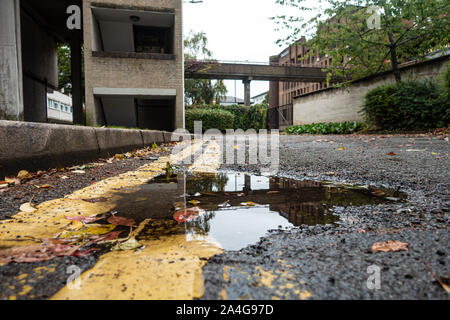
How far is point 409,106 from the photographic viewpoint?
8.19m

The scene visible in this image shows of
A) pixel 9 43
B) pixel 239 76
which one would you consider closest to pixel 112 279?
pixel 9 43

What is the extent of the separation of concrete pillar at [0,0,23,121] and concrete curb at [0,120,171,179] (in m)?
3.81

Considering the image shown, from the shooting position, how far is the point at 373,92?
9.45 metres

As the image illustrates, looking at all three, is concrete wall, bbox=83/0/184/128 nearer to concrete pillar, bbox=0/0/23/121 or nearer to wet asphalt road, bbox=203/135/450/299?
concrete pillar, bbox=0/0/23/121

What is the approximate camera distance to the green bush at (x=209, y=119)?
15427mm

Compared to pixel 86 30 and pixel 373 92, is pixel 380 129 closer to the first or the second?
pixel 373 92

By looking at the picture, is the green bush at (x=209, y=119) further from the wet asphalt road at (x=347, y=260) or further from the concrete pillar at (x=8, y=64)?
the wet asphalt road at (x=347, y=260)

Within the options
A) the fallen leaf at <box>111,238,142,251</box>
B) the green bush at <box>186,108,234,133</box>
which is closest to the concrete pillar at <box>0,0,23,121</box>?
the fallen leaf at <box>111,238,142,251</box>

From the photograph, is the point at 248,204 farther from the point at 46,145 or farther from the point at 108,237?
the point at 46,145

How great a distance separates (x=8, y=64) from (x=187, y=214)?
679 cm

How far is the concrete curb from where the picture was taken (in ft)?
6.30

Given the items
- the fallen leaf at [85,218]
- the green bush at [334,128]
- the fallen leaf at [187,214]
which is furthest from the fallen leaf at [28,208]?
the green bush at [334,128]

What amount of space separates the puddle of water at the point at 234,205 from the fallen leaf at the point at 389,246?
1.04ft

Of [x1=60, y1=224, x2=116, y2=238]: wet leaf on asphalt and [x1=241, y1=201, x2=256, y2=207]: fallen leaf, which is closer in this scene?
[x1=60, y1=224, x2=116, y2=238]: wet leaf on asphalt
